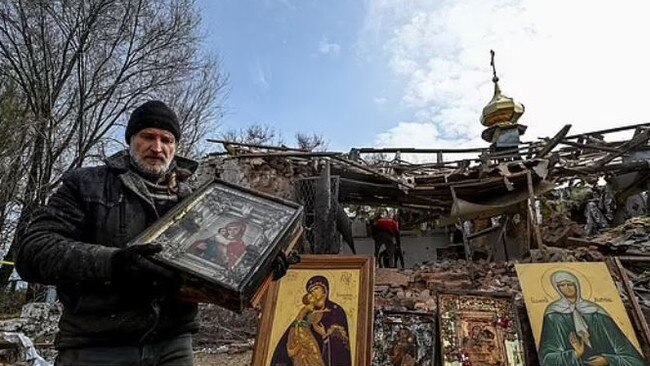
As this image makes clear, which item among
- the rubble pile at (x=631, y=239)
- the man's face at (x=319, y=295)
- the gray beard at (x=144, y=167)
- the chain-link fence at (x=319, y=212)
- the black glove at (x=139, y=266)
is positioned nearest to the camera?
the black glove at (x=139, y=266)

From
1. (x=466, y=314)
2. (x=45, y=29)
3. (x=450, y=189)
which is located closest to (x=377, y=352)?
(x=466, y=314)

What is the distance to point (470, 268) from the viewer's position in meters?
6.68

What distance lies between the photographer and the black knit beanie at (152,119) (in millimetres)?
1794

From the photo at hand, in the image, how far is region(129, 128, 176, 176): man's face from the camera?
1783 millimetres

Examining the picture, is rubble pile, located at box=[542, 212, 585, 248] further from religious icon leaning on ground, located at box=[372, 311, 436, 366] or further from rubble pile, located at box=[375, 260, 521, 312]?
religious icon leaning on ground, located at box=[372, 311, 436, 366]

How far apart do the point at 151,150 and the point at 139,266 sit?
21.9 inches

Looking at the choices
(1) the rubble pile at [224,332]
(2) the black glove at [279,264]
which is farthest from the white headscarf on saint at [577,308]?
(2) the black glove at [279,264]

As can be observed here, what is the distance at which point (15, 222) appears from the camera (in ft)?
33.0

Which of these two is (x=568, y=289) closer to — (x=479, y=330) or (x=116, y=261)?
(x=479, y=330)

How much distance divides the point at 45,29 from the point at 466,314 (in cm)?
1213

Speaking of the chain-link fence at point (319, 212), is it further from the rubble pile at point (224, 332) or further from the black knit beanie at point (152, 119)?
the black knit beanie at point (152, 119)

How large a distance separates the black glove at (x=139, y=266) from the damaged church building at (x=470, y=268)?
0.32 metres

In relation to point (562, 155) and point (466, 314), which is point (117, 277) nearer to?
point (466, 314)

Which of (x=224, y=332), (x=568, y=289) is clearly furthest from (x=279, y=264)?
(x=224, y=332)
